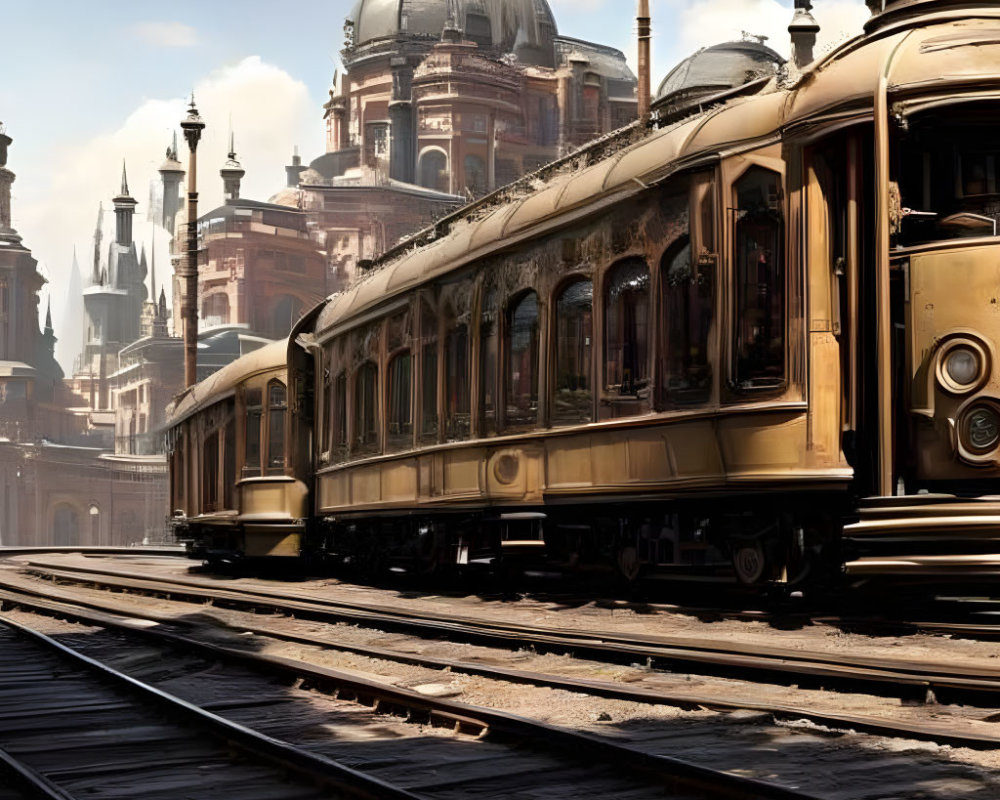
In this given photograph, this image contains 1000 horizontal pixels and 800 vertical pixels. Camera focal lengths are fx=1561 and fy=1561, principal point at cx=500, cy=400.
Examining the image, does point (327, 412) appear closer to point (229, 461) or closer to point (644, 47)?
point (229, 461)

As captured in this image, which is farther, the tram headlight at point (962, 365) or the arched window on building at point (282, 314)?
the arched window on building at point (282, 314)

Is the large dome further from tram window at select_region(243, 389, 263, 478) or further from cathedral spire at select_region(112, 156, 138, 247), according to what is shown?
tram window at select_region(243, 389, 263, 478)

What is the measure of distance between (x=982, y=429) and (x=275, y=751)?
5.27m

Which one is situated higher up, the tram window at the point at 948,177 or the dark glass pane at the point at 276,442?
the tram window at the point at 948,177

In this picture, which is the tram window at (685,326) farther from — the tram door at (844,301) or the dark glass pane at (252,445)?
the dark glass pane at (252,445)

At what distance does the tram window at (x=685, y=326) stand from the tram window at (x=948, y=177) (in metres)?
1.46

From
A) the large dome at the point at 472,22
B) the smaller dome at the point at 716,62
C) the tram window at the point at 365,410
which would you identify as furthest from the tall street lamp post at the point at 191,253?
the large dome at the point at 472,22

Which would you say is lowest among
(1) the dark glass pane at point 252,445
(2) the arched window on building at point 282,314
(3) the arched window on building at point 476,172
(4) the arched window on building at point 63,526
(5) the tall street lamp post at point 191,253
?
(4) the arched window on building at point 63,526

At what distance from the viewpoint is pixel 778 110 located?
421 inches

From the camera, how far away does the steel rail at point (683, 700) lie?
6.01m

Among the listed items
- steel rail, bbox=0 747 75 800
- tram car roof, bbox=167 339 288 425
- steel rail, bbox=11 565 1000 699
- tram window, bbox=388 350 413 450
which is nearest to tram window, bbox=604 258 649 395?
steel rail, bbox=11 565 1000 699

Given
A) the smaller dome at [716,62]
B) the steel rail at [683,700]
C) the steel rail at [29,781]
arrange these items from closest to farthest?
the steel rail at [29,781]
the steel rail at [683,700]
the smaller dome at [716,62]

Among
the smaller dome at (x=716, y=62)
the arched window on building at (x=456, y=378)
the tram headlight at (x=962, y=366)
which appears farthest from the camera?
the smaller dome at (x=716, y=62)

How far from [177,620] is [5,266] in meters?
101
